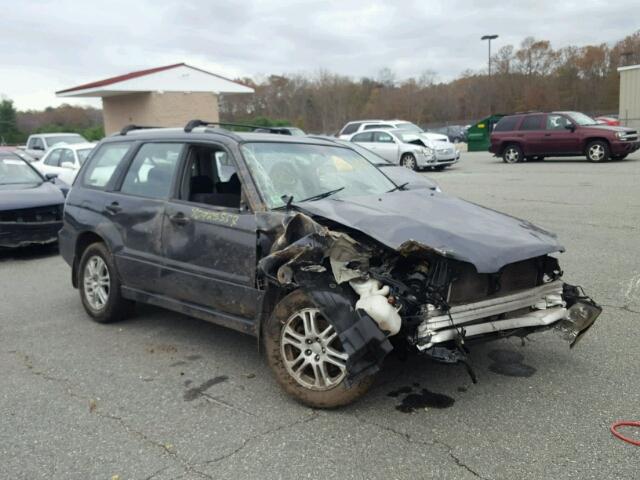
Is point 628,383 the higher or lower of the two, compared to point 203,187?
lower

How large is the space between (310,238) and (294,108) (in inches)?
2940

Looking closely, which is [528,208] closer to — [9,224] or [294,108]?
[9,224]

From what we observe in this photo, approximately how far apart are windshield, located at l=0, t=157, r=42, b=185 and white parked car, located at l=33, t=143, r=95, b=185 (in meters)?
3.36

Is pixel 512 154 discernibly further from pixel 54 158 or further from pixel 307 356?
pixel 307 356

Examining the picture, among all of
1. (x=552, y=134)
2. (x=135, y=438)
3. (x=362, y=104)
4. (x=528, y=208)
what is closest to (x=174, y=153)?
(x=135, y=438)

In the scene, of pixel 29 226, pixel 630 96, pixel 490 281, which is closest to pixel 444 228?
pixel 490 281

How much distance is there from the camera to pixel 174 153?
16.5ft

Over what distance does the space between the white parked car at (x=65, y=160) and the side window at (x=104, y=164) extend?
842cm

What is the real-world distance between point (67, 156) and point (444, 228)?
1323cm

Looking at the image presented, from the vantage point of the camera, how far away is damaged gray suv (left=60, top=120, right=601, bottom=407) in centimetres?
352

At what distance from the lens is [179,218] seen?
4680mm

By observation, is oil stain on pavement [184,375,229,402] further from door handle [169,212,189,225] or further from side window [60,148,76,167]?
side window [60,148,76,167]

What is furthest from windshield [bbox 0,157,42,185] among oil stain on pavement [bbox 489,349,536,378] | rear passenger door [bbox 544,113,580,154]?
rear passenger door [bbox 544,113,580,154]

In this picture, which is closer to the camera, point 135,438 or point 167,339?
point 135,438
